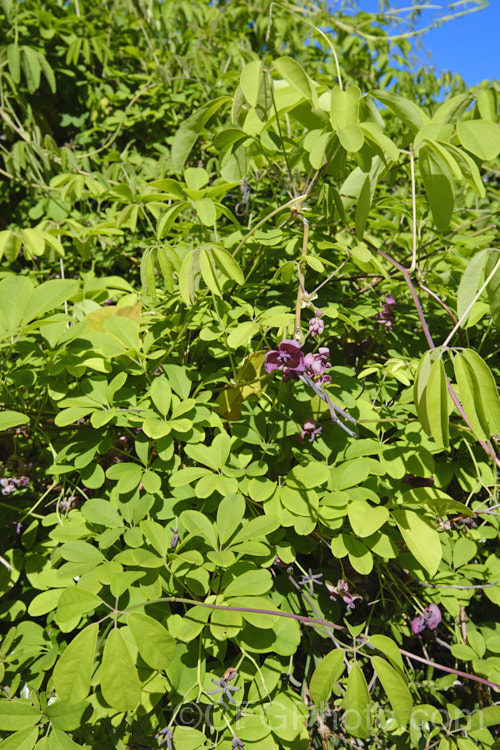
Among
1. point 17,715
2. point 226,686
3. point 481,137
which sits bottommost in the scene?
point 17,715

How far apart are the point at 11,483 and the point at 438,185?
40.0 inches

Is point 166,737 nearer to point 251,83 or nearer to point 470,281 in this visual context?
point 470,281

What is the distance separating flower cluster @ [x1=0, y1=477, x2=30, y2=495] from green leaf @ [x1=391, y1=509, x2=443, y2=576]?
773 mm

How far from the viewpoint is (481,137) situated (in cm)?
84

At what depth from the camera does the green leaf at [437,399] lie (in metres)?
0.69

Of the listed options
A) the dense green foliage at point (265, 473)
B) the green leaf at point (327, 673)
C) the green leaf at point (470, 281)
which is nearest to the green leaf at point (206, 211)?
the dense green foliage at point (265, 473)

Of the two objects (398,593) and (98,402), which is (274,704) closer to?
(398,593)

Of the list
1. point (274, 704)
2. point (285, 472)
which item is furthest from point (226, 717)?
point (285, 472)

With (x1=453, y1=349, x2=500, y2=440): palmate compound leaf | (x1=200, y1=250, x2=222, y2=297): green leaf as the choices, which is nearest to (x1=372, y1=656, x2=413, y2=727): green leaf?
(x1=453, y1=349, x2=500, y2=440): palmate compound leaf

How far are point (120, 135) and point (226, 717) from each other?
225 centimetres

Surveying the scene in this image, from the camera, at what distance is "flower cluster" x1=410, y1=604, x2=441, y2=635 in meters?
1.00

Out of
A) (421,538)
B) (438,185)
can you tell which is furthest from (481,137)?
(421,538)

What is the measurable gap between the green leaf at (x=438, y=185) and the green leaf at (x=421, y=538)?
1.65 ft

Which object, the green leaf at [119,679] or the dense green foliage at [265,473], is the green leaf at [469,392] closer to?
the dense green foliage at [265,473]
